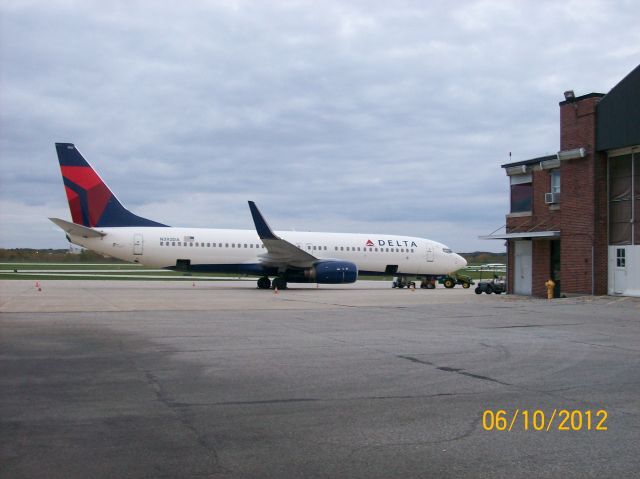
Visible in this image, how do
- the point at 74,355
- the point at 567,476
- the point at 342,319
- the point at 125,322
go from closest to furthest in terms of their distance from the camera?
1. the point at 567,476
2. the point at 74,355
3. the point at 125,322
4. the point at 342,319

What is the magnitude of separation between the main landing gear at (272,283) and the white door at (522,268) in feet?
36.0

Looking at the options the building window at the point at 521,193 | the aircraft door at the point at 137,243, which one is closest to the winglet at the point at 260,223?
the aircraft door at the point at 137,243

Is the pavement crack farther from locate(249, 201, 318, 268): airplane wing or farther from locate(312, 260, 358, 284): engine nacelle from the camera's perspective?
locate(312, 260, 358, 284): engine nacelle

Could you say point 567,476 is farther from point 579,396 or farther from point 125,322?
point 125,322

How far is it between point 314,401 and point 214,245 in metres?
26.9

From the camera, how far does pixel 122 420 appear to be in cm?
616

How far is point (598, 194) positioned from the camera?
24.5 meters

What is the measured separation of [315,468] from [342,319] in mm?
11643

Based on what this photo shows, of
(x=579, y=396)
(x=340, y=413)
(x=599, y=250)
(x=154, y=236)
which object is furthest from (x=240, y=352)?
(x=154, y=236)

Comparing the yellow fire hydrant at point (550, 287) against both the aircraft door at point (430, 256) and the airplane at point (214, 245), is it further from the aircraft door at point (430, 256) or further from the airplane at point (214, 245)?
the aircraft door at point (430, 256)

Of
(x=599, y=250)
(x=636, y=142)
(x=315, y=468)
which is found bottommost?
(x=315, y=468)

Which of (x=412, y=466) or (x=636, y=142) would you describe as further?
(x=636, y=142)

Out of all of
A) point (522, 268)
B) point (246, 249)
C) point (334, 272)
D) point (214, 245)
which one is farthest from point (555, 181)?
point (214, 245)
